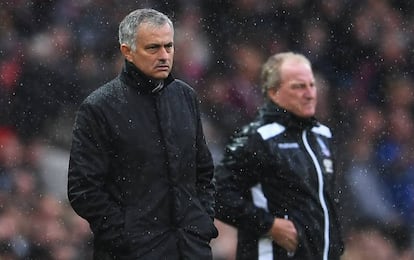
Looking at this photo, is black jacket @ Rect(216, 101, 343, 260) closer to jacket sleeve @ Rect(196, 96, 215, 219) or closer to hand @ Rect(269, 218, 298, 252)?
hand @ Rect(269, 218, 298, 252)

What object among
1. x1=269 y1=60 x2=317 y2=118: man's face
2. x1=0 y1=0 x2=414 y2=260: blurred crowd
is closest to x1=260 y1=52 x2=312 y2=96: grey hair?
x1=269 y1=60 x2=317 y2=118: man's face

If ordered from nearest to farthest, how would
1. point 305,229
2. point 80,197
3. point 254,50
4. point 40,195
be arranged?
1. point 80,197
2. point 305,229
3. point 40,195
4. point 254,50

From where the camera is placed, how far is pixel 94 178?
562 centimetres

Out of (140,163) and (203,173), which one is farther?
(203,173)

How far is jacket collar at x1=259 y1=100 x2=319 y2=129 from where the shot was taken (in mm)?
7062

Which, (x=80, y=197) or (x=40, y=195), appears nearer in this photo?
(x=80, y=197)

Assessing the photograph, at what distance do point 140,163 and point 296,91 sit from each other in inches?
69.3

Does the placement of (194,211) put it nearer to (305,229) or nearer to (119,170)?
(119,170)

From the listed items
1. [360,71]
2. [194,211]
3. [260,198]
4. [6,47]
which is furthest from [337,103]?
[194,211]

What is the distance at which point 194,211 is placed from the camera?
5.79 meters

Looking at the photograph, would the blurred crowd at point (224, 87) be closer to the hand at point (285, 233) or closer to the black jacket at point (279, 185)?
the black jacket at point (279, 185)

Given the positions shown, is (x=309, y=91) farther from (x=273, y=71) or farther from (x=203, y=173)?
(x=203, y=173)

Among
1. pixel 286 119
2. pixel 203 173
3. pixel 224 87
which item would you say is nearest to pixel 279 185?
pixel 286 119

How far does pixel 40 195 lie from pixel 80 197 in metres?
3.44
